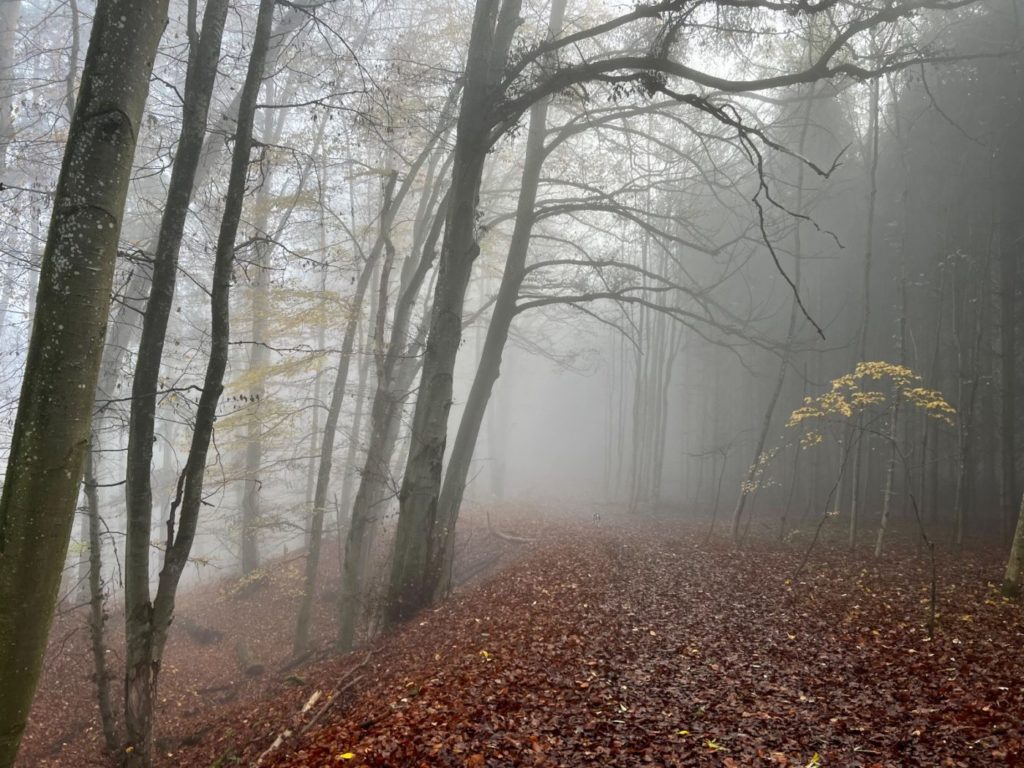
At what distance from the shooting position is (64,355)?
277cm

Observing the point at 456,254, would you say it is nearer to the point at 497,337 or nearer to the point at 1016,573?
the point at 497,337

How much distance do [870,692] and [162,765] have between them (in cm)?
608

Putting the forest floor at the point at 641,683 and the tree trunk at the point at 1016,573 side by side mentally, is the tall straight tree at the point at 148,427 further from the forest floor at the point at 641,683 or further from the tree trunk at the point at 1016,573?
the tree trunk at the point at 1016,573

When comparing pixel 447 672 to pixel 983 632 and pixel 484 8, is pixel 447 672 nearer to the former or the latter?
pixel 983 632

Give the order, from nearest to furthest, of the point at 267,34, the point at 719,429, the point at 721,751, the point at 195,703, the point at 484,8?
the point at 721,751, the point at 267,34, the point at 484,8, the point at 195,703, the point at 719,429

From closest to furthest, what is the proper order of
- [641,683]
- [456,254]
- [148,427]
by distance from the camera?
[148,427] → [641,683] → [456,254]

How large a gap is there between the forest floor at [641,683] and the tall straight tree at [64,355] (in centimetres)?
184

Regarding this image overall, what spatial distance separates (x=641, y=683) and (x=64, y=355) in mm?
4378

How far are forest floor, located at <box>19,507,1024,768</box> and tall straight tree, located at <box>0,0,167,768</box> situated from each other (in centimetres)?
184

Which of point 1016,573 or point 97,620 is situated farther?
point 1016,573

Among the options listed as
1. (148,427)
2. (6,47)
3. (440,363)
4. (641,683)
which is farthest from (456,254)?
(6,47)

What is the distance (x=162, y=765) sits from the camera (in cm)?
579

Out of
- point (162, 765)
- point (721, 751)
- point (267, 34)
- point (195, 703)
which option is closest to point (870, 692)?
point (721, 751)

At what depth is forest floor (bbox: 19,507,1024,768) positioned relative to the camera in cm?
383
